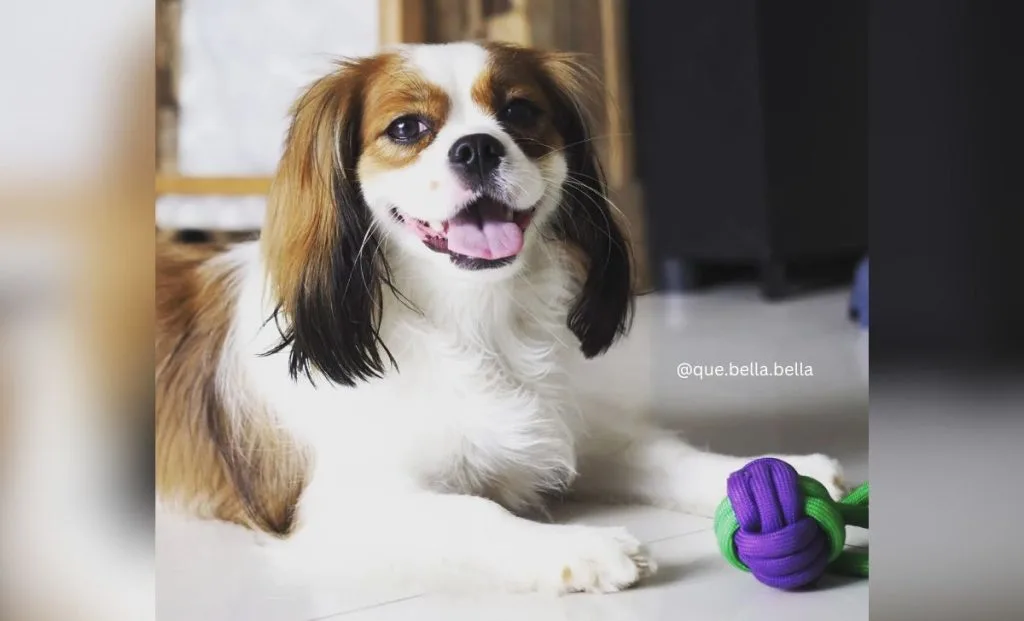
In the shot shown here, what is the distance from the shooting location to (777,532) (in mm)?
1008

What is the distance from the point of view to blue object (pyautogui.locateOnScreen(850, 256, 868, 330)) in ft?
3.96

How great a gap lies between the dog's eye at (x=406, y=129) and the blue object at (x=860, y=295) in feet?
1.74

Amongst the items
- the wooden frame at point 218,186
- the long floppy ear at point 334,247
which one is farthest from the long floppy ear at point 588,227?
the wooden frame at point 218,186

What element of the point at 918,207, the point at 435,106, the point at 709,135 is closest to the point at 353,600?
the point at 435,106

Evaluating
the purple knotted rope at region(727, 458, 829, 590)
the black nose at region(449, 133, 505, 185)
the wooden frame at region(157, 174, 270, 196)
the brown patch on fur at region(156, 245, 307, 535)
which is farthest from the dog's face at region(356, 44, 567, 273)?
the purple knotted rope at region(727, 458, 829, 590)

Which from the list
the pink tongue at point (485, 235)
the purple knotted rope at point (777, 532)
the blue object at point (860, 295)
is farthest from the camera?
the blue object at point (860, 295)

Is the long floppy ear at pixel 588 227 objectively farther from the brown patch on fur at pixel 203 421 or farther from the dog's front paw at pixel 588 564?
the brown patch on fur at pixel 203 421

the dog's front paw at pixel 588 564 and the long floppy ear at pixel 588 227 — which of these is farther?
the long floppy ear at pixel 588 227

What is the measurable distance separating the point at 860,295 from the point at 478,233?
458 millimetres

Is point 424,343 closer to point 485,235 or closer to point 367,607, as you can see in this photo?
point 485,235

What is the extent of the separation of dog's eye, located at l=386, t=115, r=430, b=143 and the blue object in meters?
0.53

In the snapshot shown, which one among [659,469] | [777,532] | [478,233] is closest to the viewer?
[777,532]

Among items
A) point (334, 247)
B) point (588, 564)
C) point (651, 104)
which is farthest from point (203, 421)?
point (651, 104)

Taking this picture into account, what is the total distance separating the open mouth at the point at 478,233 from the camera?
1103 millimetres
